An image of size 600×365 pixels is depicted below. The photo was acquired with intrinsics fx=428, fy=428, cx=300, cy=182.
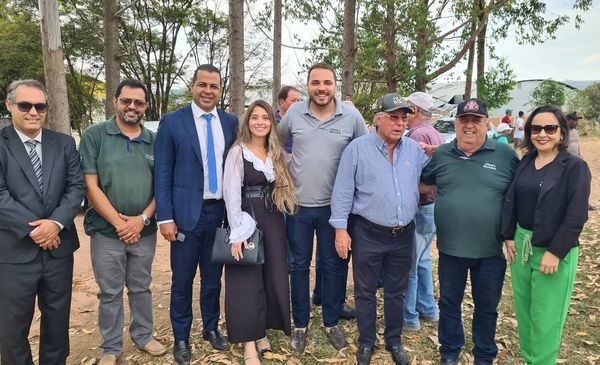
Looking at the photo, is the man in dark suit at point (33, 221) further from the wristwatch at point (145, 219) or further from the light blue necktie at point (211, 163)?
the light blue necktie at point (211, 163)

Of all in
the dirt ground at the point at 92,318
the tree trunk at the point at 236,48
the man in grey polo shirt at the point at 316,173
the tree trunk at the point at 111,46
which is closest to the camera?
the man in grey polo shirt at the point at 316,173

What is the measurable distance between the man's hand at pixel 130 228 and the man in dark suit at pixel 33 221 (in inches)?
14.0

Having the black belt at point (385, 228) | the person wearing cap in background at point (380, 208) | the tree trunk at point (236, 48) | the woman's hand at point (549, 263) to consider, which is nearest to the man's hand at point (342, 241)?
the person wearing cap in background at point (380, 208)

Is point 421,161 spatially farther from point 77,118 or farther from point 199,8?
point 77,118

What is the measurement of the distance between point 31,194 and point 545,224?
3.66m

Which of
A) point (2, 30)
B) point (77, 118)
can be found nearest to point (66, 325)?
point (2, 30)

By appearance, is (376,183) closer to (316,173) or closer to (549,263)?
(316,173)

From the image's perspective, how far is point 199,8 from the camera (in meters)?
26.7

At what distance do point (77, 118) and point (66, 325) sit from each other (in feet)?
95.5

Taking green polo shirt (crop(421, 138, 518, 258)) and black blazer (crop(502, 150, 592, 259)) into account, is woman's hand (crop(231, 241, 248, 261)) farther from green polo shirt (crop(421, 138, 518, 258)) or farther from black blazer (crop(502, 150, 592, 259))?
black blazer (crop(502, 150, 592, 259))

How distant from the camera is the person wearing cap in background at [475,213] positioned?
10.8ft

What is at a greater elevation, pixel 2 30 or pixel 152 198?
pixel 2 30

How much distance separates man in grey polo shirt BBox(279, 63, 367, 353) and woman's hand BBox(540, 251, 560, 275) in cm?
161

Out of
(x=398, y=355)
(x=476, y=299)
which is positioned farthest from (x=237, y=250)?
(x=476, y=299)
